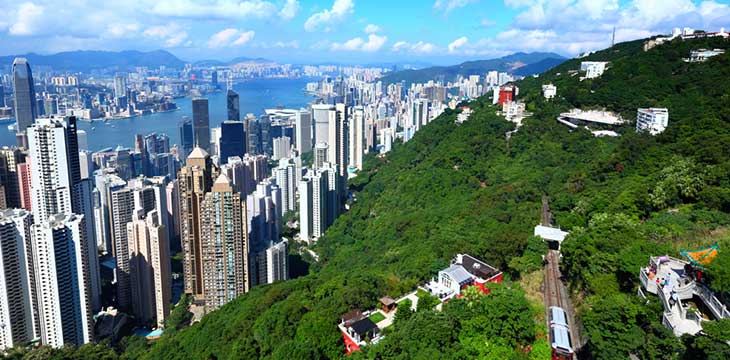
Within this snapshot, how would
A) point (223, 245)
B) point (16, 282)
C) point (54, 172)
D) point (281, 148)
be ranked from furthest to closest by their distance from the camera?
1. point (281, 148)
2. point (54, 172)
3. point (223, 245)
4. point (16, 282)

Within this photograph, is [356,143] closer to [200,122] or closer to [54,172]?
[200,122]

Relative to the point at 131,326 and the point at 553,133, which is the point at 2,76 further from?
the point at 553,133

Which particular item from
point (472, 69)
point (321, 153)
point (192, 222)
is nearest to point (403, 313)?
point (192, 222)

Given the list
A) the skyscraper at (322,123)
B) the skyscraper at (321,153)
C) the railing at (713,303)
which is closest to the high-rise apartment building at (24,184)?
the skyscraper at (321,153)

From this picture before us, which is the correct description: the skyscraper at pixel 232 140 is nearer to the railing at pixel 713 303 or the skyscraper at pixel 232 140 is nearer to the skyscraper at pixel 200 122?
the skyscraper at pixel 200 122

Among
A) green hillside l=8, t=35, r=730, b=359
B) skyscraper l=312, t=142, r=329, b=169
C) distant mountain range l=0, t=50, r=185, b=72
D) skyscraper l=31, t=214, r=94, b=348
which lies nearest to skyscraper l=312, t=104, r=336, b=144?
skyscraper l=312, t=142, r=329, b=169

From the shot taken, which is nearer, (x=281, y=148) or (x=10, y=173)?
(x=10, y=173)

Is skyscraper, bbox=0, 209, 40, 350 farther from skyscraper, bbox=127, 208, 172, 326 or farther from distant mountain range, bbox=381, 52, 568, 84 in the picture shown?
distant mountain range, bbox=381, 52, 568, 84
